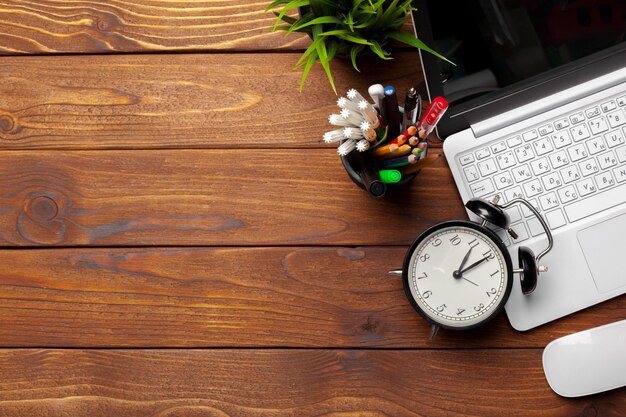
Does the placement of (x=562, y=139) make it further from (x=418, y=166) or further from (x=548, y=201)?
(x=418, y=166)

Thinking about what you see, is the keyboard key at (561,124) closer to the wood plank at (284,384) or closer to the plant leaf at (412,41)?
the plant leaf at (412,41)

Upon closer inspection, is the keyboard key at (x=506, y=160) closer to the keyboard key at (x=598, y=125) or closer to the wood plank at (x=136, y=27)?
the keyboard key at (x=598, y=125)

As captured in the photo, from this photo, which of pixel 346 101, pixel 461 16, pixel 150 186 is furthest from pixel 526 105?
pixel 150 186

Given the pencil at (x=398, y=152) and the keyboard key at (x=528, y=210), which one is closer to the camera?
the pencil at (x=398, y=152)

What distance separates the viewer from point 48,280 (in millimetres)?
974

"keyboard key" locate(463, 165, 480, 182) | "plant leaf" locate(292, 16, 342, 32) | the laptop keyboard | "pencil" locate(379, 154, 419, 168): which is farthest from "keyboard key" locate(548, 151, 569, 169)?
"plant leaf" locate(292, 16, 342, 32)

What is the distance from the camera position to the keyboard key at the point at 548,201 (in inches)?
35.7

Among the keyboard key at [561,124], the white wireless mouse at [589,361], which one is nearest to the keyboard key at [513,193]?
the keyboard key at [561,124]

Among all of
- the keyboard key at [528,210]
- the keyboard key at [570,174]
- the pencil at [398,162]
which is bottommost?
the keyboard key at [528,210]

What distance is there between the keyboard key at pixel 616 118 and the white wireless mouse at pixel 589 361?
0.27 metres

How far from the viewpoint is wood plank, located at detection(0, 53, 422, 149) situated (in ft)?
3.20

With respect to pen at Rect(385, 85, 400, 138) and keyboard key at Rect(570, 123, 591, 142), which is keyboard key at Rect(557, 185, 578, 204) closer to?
keyboard key at Rect(570, 123, 591, 142)

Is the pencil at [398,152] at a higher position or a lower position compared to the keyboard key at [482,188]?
higher

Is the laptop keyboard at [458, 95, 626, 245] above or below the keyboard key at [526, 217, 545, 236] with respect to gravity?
above
